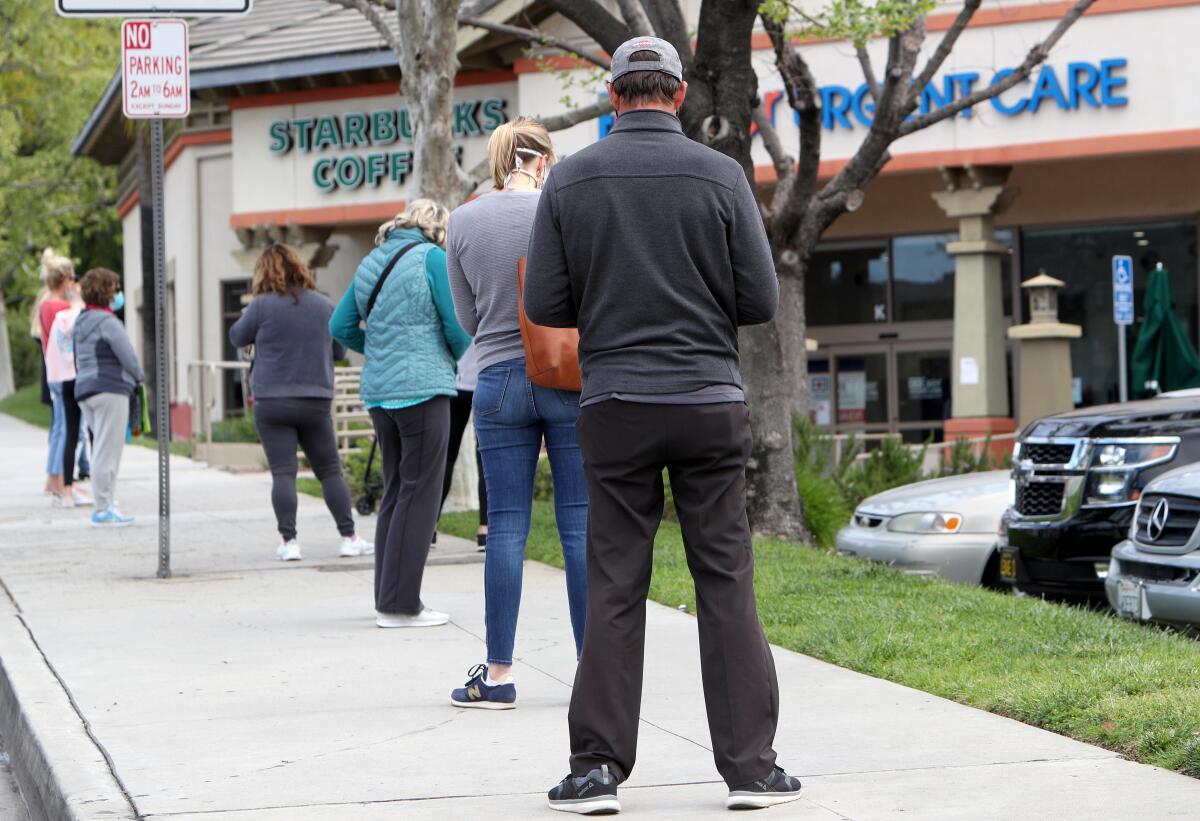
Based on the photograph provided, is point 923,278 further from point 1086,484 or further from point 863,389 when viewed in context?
point 1086,484

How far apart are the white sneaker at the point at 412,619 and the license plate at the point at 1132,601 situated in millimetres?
3181

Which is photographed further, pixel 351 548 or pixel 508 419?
pixel 351 548

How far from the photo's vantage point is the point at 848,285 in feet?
88.4

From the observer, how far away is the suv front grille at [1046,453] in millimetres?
9859

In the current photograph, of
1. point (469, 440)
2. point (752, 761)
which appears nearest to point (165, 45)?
point (469, 440)

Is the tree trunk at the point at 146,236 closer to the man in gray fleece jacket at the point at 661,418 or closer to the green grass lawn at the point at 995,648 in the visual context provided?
the green grass lawn at the point at 995,648

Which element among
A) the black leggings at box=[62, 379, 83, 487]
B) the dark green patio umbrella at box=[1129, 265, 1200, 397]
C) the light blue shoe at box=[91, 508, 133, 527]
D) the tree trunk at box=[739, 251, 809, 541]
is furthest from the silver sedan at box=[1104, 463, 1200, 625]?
the dark green patio umbrella at box=[1129, 265, 1200, 397]

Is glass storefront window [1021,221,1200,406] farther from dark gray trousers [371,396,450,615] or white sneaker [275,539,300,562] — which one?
dark gray trousers [371,396,450,615]

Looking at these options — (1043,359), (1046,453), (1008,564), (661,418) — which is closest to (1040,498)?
(1046,453)

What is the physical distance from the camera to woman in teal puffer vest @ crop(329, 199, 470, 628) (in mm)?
7840

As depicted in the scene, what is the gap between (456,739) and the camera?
5.62m

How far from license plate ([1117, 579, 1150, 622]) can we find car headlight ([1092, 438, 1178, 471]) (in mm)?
1303

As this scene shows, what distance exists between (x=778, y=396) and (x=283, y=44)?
53.0ft

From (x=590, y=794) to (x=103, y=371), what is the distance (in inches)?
373
